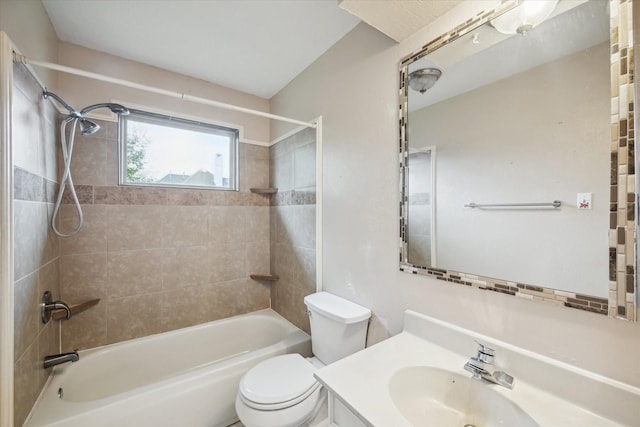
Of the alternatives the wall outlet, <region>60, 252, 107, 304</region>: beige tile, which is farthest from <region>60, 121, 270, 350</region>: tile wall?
the wall outlet

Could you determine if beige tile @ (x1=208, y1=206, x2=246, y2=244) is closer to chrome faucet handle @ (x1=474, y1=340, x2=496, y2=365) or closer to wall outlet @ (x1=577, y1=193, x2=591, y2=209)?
chrome faucet handle @ (x1=474, y1=340, x2=496, y2=365)

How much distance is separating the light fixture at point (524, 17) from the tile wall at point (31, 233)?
1.93 metres

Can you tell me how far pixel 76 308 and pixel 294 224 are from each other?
5.07 feet

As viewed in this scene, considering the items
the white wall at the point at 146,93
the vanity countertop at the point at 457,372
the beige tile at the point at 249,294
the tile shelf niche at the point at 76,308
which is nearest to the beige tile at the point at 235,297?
the beige tile at the point at 249,294

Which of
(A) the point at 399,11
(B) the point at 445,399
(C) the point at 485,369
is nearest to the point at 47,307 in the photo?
(B) the point at 445,399

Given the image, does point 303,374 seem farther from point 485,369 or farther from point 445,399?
point 485,369

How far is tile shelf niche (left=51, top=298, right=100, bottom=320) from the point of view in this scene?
1.50 m

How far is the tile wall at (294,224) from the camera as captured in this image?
1.88 metres

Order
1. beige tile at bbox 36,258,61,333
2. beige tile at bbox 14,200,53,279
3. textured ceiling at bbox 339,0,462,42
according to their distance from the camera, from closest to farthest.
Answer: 1. textured ceiling at bbox 339,0,462,42
2. beige tile at bbox 14,200,53,279
3. beige tile at bbox 36,258,61,333

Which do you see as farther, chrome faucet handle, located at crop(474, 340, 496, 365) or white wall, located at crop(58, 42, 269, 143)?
white wall, located at crop(58, 42, 269, 143)

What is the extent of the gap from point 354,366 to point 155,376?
1753 mm

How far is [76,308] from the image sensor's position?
1609 mm

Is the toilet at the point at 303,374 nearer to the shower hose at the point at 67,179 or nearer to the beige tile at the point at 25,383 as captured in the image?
the beige tile at the point at 25,383

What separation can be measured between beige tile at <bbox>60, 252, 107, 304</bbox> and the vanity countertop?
1.82 metres
